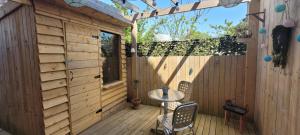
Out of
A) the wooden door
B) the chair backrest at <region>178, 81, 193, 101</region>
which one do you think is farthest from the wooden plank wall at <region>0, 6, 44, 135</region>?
the chair backrest at <region>178, 81, 193, 101</region>

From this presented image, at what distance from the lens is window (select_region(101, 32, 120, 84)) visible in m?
3.61

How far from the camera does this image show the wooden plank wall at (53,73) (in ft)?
7.35

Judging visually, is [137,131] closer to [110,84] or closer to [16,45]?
[110,84]

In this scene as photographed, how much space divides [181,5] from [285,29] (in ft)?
8.25

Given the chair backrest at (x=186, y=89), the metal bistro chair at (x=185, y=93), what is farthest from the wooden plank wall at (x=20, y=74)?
the chair backrest at (x=186, y=89)

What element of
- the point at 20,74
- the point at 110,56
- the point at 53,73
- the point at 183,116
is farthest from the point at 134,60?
the point at 183,116

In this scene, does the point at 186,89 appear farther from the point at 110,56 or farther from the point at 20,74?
the point at 20,74

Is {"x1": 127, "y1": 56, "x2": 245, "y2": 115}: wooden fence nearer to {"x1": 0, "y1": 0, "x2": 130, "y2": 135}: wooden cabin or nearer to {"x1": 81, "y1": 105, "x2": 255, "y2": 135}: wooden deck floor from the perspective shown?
{"x1": 81, "y1": 105, "x2": 255, "y2": 135}: wooden deck floor

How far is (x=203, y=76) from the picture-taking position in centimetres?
364

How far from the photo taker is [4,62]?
274 centimetres

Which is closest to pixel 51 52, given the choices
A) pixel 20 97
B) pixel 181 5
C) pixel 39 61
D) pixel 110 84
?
pixel 39 61

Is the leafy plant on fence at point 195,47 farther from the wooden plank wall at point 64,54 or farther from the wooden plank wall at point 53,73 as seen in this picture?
the wooden plank wall at point 53,73

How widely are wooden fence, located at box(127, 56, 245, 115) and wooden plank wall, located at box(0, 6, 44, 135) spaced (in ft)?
8.27

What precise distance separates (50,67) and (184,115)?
81.3 inches
